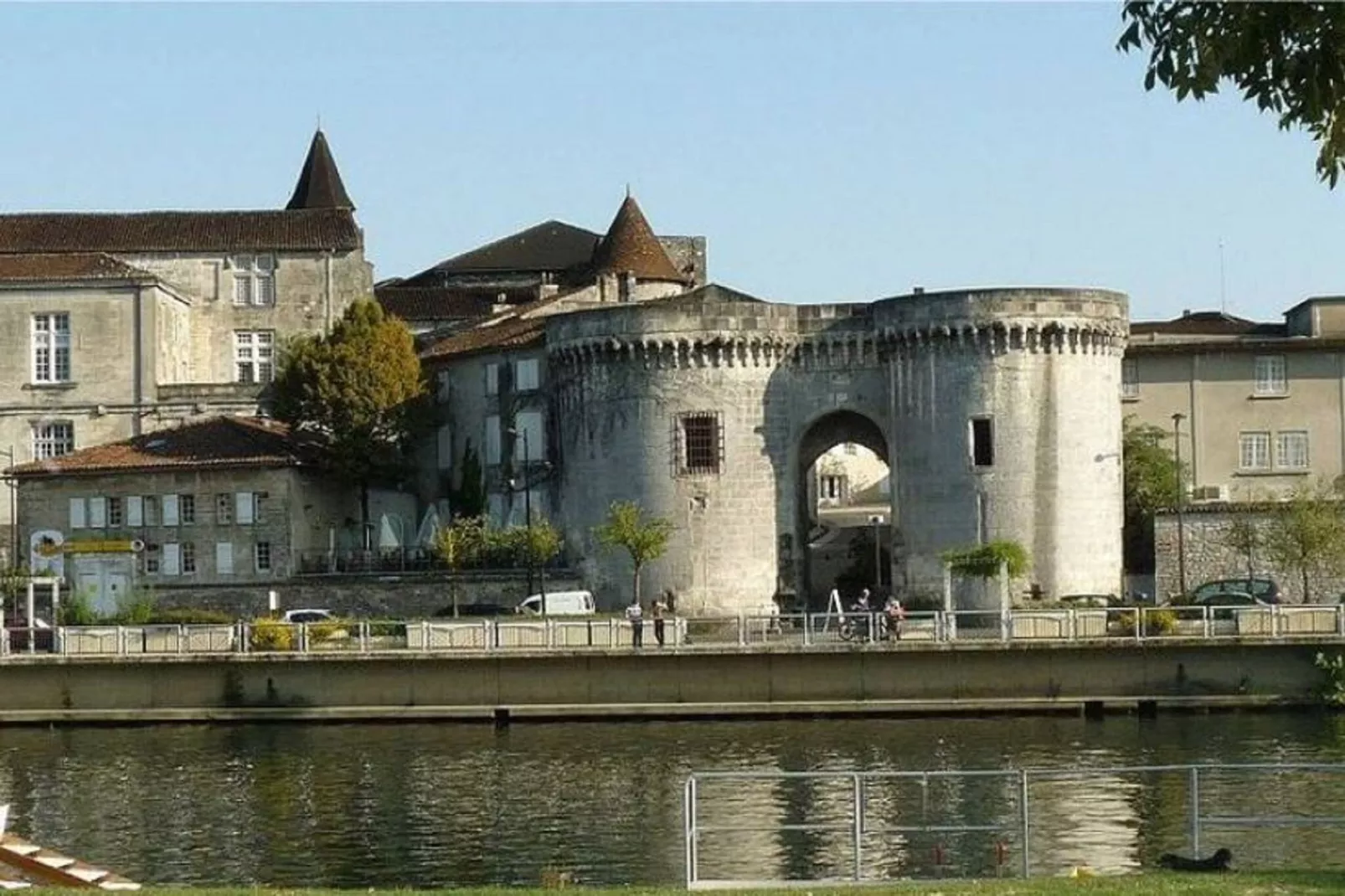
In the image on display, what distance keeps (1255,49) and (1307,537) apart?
52.8 meters

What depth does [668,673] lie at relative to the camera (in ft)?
188

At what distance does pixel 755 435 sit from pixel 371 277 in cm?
3143

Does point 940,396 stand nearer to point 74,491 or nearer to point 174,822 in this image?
point 74,491

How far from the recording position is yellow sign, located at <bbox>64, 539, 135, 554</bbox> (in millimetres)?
77188

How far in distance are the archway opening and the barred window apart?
2800 millimetres

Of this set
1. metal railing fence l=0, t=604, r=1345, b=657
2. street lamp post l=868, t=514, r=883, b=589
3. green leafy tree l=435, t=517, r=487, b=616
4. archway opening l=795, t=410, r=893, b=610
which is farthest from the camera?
street lamp post l=868, t=514, r=883, b=589

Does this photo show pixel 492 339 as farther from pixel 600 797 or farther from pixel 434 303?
pixel 600 797

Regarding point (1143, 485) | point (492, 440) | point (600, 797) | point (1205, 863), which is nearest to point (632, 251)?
point (492, 440)

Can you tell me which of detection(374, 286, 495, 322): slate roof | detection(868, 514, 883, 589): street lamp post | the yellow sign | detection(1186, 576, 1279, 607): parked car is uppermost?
detection(374, 286, 495, 322): slate roof

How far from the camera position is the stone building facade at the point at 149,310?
9106 centimetres

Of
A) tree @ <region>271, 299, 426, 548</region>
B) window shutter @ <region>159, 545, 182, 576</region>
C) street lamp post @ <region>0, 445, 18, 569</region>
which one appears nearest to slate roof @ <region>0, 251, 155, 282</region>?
street lamp post @ <region>0, 445, 18, 569</region>

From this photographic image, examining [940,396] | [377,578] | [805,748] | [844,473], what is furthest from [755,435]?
[844,473]

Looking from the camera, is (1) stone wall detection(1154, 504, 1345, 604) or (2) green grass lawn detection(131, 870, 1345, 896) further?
(1) stone wall detection(1154, 504, 1345, 604)

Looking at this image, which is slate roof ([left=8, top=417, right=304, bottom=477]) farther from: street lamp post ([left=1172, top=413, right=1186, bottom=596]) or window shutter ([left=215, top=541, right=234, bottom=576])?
street lamp post ([left=1172, top=413, right=1186, bottom=596])
